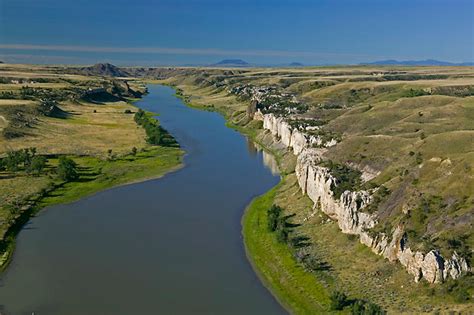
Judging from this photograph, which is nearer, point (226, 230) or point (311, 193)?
point (226, 230)

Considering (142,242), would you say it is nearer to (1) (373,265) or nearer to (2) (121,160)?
(1) (373,265)

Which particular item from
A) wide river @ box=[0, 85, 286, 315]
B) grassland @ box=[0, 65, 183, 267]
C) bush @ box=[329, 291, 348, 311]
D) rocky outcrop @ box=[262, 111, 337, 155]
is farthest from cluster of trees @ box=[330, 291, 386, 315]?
rocky outcrop @ box=[262, 111, 337, 155]

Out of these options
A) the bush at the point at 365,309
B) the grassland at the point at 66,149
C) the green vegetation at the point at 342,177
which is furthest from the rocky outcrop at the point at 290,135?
the bush at the point at 365,309

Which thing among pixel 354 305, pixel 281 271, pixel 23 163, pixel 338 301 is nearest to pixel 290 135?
pixel 23 163

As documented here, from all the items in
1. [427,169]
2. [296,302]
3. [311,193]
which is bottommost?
[296,302]

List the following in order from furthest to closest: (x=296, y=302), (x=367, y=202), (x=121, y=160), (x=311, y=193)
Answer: (x=121, y=160)
(x=311, y=193)
(x=367, y=202)
(x=296, y=302)

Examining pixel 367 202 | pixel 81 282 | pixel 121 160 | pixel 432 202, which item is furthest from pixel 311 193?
pixel 121 160

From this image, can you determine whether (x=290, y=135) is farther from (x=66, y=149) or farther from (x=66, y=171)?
(x=66, y=149)

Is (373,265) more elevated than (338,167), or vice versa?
(338,167)
